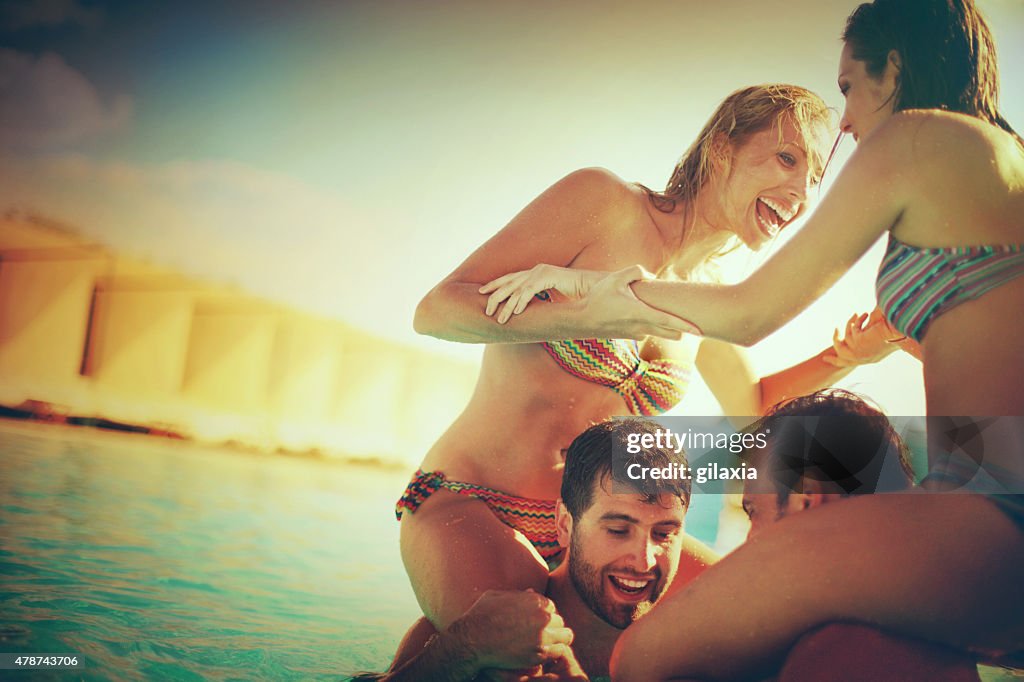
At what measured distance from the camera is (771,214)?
2.00 meters

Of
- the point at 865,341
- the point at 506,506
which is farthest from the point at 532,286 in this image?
the point at 865,341

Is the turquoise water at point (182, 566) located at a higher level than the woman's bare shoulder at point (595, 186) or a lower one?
lower

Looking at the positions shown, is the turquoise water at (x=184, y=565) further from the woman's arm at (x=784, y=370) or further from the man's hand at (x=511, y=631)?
the man's hand at (x=511, y=631)

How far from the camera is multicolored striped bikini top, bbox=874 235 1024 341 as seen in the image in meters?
1.02

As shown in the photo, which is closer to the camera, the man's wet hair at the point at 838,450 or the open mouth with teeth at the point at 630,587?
the man's wet hair at the point at 838,450

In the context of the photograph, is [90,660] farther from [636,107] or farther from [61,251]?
[61,251]

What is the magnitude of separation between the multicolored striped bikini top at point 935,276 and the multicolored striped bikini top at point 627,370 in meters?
0.82

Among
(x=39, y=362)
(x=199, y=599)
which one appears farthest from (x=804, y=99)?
(x=39, y=362)

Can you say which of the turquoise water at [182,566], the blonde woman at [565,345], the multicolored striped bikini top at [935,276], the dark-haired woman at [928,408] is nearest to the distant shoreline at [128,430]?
the turquoise water at [182,566]

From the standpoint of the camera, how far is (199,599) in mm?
3791

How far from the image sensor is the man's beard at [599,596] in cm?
173

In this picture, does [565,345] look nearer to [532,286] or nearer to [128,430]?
[532,286]

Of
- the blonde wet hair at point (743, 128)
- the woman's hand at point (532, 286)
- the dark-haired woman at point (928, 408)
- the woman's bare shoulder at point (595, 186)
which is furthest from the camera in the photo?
the blonde wet hair at point (743, 128)

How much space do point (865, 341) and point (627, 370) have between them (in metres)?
0.75
